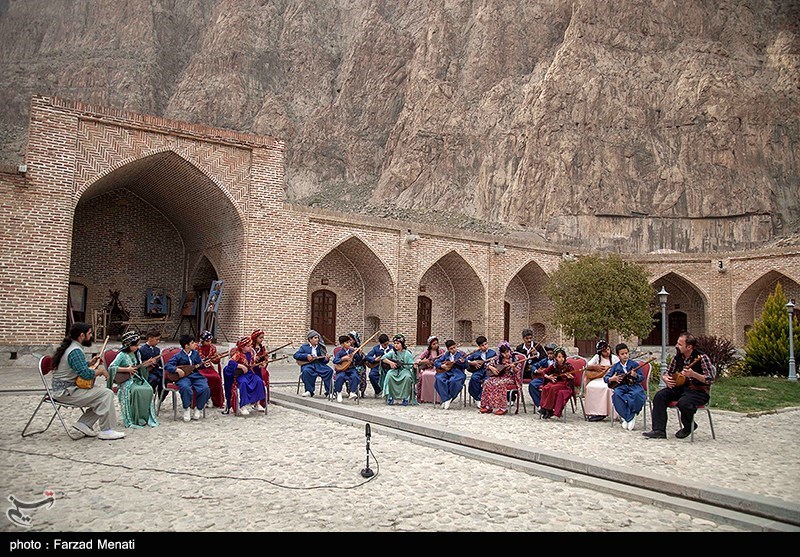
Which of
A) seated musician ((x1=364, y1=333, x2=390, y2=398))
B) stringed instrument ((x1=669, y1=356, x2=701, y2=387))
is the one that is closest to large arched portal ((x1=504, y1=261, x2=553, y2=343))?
seated musician ((x1=364, y1=333, x2=390, y2=398))

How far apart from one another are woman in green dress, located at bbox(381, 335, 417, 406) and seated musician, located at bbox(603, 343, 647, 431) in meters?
3.17

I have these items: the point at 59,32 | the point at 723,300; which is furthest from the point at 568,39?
the point at 59,32

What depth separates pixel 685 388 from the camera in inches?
276

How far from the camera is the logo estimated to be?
379 cm

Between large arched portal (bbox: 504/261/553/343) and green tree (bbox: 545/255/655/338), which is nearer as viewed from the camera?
green tree (bbox: 545/255/655/338)

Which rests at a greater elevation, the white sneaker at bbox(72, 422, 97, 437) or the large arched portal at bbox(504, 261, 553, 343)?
the large arched portal at bbox(504, 261, 553, 343)

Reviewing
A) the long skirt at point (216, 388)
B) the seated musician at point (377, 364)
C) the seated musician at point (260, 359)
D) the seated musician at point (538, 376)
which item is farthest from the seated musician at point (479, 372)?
the long skirt at point (216, 388)

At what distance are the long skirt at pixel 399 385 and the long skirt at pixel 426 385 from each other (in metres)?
0.26

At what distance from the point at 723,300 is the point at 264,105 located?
40.1 meters

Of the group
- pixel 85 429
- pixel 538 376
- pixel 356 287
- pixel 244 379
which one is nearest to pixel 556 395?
pixel 538 376

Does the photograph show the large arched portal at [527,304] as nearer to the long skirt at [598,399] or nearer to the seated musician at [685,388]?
the long skirt at [598,399]

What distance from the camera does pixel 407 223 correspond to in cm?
1995

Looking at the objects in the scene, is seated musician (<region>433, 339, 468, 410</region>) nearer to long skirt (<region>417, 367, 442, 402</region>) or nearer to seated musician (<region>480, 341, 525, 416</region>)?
long skirt (<region>417, 367, 442, 402</region>)

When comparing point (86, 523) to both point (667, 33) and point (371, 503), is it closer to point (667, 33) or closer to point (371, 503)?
point (371, 503)
